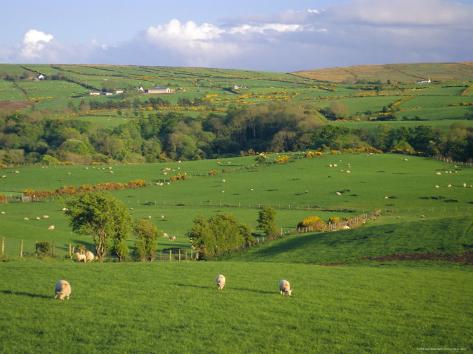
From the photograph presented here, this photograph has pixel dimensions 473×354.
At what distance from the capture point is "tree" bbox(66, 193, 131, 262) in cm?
4150

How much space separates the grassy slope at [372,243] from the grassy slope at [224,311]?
10.5 m

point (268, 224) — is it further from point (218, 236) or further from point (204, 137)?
point (204, 137)

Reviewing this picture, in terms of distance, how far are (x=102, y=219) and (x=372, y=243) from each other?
1678cm

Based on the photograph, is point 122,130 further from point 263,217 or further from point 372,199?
point 263,217

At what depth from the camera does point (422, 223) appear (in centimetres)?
4731

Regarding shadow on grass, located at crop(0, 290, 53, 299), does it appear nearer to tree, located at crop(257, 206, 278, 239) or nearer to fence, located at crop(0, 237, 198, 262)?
fence, located at crop(0, 237, 198, 262)

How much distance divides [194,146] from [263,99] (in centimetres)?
5392

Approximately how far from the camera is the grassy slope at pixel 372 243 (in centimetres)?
3919

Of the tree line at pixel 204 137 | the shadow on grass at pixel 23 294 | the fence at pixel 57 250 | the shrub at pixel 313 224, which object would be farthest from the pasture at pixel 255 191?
the shadow on grass at pixel 23 294

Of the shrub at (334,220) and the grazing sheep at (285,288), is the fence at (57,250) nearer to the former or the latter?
the shrub at (334,220)

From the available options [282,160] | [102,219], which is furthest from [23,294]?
[282,160]

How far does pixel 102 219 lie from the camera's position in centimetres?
4150

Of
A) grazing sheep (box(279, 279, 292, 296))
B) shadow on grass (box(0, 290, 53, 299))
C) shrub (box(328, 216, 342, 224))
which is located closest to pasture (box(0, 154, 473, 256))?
shrub (box(328, 216, 342, 224))

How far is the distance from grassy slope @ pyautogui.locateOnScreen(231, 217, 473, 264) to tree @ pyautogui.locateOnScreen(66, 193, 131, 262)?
27.6ft
